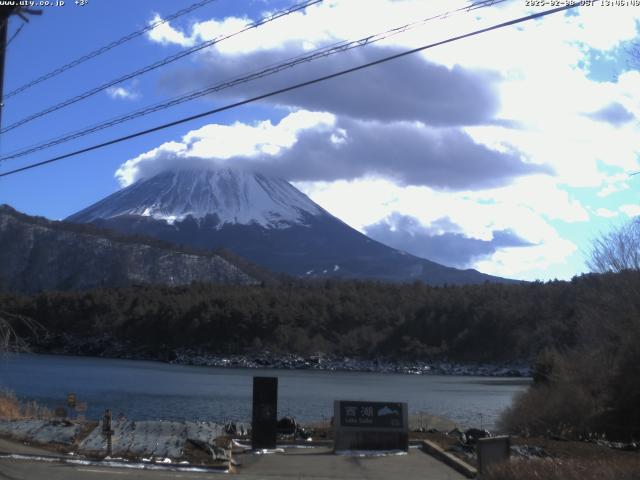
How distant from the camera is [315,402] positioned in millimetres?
56250

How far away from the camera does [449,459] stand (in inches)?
773

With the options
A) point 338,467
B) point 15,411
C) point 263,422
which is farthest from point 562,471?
point 15,411

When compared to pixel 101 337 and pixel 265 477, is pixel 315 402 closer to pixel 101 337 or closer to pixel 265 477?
pixel 265 477

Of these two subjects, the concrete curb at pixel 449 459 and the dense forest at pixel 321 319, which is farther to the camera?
the dense forest at pixel 321 319

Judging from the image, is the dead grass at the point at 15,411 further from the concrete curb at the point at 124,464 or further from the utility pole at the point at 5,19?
the utility pole at the point at 5,19

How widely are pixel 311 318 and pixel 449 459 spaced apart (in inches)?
5778

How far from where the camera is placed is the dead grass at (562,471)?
1175 centimetres

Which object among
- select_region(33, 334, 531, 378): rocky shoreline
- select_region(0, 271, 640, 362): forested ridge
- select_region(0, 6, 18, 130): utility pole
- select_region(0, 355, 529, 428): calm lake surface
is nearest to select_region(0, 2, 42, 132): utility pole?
select_region(0, 6, 18, 130): utility pole

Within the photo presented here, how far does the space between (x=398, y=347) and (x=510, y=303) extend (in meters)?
21.6

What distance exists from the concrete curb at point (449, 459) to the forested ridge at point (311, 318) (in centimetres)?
11534

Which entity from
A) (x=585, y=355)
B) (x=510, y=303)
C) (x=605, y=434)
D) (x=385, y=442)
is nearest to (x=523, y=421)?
(x=605, y=434)

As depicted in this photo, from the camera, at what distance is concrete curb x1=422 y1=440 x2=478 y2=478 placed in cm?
1778

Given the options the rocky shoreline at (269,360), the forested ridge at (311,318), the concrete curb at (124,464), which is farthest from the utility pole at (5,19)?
the forested ridge at (311,318)

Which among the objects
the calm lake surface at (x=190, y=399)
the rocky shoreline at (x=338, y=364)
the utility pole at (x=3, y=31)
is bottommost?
the calm lake surface at (x=190, y=399)
